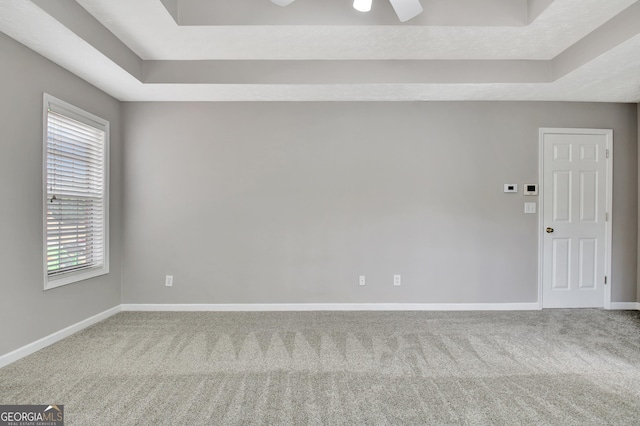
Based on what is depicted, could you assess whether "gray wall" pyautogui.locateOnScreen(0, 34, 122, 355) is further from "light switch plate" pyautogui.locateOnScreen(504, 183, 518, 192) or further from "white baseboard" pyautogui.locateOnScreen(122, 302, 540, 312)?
"light switch plate" pyautogui.locateOnScreen(504, 183, 518, 192)

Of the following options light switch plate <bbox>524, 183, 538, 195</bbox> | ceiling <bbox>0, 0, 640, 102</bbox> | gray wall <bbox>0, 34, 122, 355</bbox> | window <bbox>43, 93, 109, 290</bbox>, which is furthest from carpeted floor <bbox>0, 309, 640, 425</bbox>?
ceiling <bbox>0, 0, 640, 102</bbox>

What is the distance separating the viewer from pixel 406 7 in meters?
2.19

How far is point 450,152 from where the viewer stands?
3.87 metres

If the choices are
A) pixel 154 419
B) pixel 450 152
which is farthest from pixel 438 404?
pixel 450 152

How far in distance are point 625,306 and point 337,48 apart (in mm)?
4579

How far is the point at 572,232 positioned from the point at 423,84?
2647mm

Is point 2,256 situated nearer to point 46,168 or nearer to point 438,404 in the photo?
point 46,168

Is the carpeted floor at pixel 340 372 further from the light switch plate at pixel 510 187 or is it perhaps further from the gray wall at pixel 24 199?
the light switch plate at pixel 510 187

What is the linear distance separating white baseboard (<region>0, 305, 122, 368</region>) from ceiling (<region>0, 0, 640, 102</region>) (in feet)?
8.08

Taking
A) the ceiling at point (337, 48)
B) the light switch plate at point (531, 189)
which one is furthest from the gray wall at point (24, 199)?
the light switch plate at point (531, 189)

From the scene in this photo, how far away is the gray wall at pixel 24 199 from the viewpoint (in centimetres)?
245

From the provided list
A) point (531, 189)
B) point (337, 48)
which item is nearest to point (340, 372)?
point (337, 48)

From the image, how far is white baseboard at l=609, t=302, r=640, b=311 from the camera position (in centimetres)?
387

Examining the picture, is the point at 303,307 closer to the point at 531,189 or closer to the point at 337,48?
the point at 337,48
